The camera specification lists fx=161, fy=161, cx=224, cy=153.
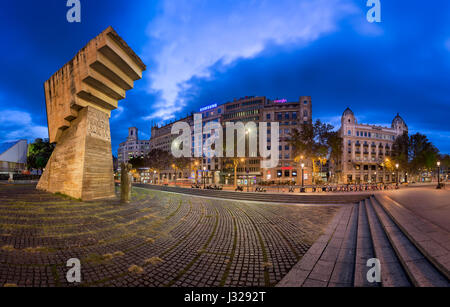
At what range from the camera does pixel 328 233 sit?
6.94m

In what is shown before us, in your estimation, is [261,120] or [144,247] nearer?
[144,247]

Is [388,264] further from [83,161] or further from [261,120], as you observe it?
[261,120]

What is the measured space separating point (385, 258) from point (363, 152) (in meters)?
67.2

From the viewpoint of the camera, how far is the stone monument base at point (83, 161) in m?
11.9

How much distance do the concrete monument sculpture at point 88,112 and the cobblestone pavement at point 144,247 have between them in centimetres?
367

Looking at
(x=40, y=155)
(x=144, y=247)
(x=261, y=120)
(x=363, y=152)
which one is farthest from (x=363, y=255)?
(x=363, y=152)

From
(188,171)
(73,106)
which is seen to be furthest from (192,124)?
(73,106)

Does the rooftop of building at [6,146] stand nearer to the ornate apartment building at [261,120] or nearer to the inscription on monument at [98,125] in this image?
the ornate apartment building at [261,120]

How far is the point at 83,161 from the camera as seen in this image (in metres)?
11.7

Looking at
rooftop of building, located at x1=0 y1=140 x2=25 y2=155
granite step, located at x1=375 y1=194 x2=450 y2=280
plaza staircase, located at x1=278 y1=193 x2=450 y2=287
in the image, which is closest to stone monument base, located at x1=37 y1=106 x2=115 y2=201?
plaza staircase, located at x1=278 y1=193 x2=450 y2=287

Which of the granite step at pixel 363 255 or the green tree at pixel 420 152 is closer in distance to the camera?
the granite step at pixel 363 255

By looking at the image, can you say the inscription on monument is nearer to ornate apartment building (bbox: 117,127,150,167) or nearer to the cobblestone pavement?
the cobblestone pavement

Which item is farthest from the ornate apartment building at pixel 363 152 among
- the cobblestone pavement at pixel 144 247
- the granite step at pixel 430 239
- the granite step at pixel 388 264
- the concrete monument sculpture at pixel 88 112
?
the concrete monument sculpture at pixel 88 112
